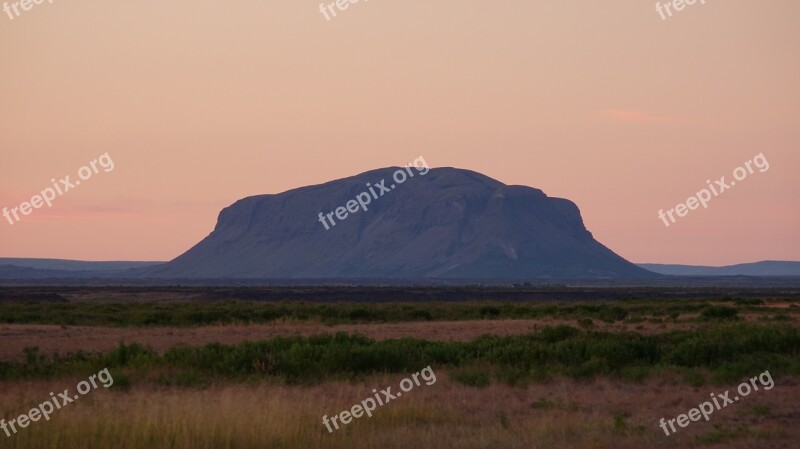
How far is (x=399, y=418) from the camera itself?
1424 cm

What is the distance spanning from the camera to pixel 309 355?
21.3 meters

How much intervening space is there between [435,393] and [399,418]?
336cm

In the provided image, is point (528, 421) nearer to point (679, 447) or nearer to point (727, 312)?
point (679, 447)

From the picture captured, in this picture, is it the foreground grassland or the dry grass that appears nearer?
the dry grass

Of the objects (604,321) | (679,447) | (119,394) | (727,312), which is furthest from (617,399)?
(727,312)

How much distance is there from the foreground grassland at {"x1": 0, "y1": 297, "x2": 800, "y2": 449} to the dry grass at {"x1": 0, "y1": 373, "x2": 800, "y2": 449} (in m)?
0.03

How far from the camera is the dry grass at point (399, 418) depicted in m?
12.2

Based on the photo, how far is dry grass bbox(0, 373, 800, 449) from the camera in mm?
12164

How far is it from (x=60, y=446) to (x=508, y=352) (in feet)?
41.8

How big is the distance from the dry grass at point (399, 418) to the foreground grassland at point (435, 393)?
30 mm

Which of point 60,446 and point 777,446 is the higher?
point 60,446

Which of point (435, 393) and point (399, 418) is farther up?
point (399, 418)

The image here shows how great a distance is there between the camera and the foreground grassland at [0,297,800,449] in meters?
12.5

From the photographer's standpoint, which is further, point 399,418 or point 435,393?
point 435,393
